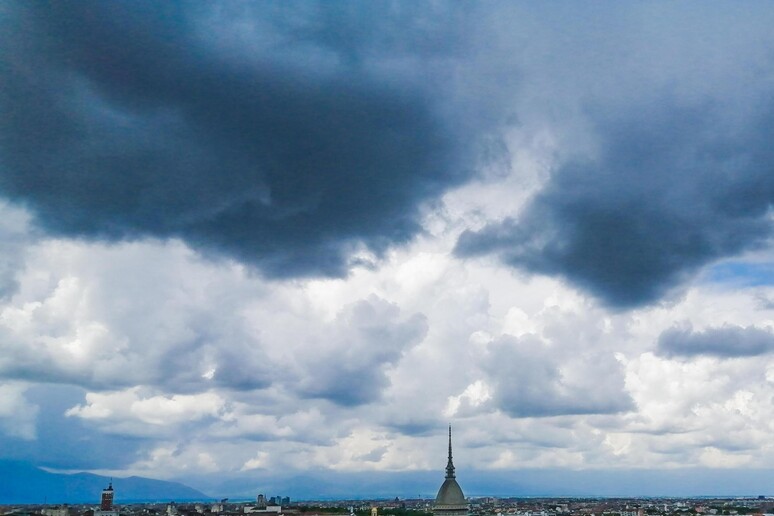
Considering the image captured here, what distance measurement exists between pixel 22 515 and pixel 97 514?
17.7m

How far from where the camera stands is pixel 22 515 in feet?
655

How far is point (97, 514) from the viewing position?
198000 millimetres
